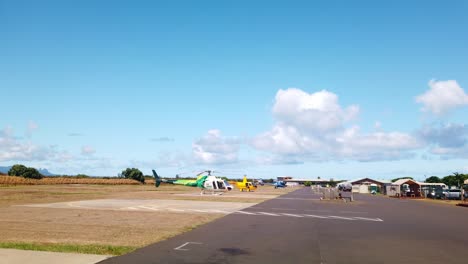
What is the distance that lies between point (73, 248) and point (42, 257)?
1.96 meters

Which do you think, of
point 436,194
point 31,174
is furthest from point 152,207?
point 31,174

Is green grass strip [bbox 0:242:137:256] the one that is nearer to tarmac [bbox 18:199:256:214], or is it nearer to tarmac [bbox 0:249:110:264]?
tarmac [bbox 0:249:110:264]

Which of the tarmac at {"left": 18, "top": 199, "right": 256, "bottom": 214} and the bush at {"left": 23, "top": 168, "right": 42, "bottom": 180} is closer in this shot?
the tarmac at {"left": 18, "top": 199, "right": 256, "bottom": 214}

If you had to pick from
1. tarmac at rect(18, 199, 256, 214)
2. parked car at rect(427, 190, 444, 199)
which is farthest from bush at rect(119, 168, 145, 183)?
tarmac at rect(18, 199, 256, 214)

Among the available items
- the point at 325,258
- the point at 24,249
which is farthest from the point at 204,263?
the point at 24,249

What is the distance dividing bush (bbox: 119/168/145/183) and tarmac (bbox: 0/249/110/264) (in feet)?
534

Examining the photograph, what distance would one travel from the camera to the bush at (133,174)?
173850 millimetres

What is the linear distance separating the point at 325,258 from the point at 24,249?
10.9 m

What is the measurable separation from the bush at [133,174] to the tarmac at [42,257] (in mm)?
162797

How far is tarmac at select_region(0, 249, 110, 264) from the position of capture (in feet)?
40.0

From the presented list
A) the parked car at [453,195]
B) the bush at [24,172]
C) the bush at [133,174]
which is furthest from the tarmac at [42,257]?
the bush at [133,174]

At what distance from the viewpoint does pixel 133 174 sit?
175500 mm

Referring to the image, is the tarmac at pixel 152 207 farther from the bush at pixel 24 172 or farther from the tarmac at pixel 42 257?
the bush at pixel 24 172

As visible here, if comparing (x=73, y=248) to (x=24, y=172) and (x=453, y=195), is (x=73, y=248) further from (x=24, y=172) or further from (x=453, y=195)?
(x=24, y=172)
